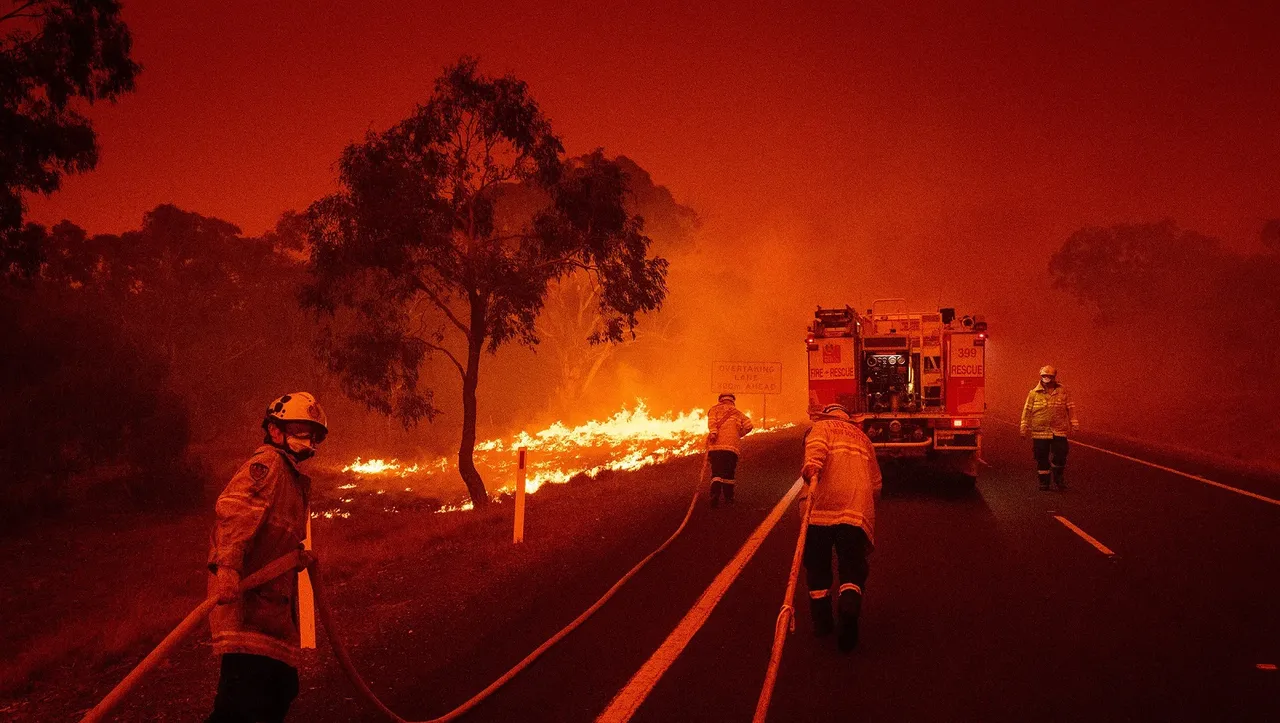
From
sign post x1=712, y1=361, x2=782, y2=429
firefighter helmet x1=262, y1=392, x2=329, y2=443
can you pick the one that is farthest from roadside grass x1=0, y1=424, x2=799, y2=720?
sign post x1=712, y1=361, x2=782, y2=429

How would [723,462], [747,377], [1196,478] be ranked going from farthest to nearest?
[747,377] → [1196,478] → [723,462]

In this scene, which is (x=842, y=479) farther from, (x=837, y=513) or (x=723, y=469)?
(x=723, y=469)

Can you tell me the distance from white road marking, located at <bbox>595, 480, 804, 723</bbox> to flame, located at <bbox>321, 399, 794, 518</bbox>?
15117 mm

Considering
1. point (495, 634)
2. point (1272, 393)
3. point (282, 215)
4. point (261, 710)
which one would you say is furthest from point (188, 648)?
point (1272, 393)

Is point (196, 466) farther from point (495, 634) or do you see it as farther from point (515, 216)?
point (495, 634)

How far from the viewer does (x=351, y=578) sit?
949 cm

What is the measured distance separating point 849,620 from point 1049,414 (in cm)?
901

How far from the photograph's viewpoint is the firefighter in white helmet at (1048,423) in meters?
13.2

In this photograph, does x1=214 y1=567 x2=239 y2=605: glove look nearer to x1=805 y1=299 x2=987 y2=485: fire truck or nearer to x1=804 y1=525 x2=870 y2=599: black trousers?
x1=804 y1=525 x2=870 y2=599: black trousers

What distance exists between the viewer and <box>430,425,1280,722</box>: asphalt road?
489 cm

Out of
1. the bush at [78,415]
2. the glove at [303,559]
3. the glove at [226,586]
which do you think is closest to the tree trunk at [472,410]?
the bush at [78,415]

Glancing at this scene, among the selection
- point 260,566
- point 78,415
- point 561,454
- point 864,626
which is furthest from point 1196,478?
point 78,415

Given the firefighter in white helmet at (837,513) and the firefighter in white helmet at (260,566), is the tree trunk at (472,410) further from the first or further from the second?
the firefighter in white helmet at (260,566)

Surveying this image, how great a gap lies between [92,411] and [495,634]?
2011 centimetres
